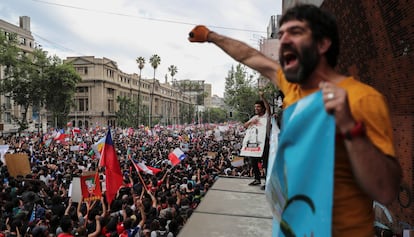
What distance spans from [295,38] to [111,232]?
5269mm

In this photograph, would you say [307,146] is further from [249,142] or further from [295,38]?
[249,142]

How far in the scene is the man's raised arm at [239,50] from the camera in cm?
204

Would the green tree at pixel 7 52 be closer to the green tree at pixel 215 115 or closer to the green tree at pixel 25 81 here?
the green tree at pixel 25 81

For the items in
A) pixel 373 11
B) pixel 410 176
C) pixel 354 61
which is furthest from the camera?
pixel 354 61

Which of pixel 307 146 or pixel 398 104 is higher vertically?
pixel 398 104

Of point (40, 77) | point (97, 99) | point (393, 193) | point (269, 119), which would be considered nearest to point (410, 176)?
point (269, 119)

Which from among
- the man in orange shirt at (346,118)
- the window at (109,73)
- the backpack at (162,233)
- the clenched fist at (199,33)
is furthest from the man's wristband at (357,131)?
the window at (109,73)

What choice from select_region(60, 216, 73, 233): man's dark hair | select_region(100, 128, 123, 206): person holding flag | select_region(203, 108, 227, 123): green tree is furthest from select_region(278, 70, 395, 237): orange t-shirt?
select_region(203, 108, 227, 123): green tree

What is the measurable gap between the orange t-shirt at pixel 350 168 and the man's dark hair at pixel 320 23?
17 cm

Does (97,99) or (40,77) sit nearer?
(40,77)

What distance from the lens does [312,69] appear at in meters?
1.34

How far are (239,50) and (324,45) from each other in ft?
2.85

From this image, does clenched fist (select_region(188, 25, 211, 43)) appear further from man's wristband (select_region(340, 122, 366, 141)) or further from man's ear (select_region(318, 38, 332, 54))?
man's wristband (select_region(340, 122, 366, 141))

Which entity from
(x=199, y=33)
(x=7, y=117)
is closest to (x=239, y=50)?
(x=199, y=33)
